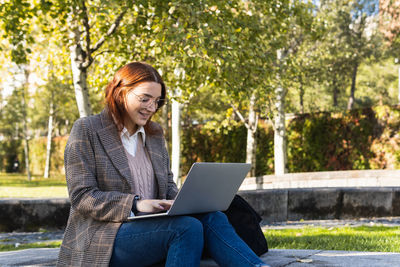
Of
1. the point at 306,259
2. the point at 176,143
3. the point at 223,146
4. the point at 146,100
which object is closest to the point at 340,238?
the point at 306,259

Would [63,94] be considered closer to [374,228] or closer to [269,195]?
[269,195]

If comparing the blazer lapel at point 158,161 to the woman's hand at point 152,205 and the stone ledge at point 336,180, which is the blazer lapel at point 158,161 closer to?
the woman's hand at point 152,205

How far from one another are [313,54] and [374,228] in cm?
1181

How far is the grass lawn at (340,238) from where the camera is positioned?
5.21 m

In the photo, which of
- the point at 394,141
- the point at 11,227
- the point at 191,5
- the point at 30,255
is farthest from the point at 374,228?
the point at 394,141

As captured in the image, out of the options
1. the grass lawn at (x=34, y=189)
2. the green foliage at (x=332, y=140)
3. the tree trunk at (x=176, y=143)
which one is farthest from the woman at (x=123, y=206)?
the green foliage at (x=332, y=140)

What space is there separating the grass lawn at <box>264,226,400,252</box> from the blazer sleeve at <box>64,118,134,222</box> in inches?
120

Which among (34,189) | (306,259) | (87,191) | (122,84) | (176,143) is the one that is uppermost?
(122,84)

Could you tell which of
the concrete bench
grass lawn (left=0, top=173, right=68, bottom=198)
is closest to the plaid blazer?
the concrete bench

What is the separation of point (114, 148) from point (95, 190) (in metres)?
0.30

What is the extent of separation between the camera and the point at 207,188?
9.54ft

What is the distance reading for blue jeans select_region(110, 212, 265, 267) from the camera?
108 inches

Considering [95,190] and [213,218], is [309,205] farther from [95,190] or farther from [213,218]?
[95,190]

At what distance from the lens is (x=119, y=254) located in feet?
9.25
